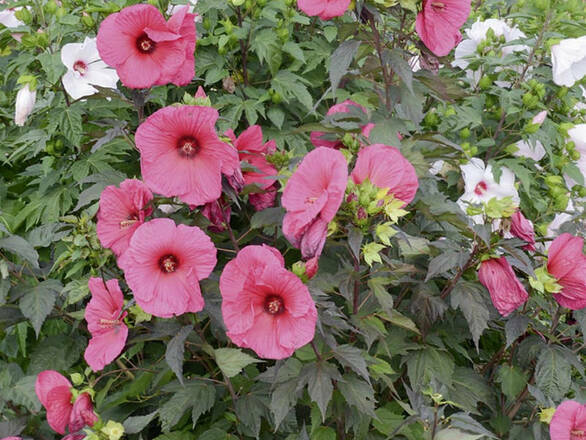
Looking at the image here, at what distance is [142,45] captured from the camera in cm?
129

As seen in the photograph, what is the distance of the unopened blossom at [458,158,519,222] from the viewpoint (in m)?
1.91

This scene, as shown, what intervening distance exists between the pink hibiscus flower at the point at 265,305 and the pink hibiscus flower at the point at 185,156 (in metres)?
0.17

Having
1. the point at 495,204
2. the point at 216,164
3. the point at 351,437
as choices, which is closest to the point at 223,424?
the point at 351,437

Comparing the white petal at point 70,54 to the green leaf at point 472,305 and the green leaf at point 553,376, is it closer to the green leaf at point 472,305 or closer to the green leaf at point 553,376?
the green leaf at point 472,305

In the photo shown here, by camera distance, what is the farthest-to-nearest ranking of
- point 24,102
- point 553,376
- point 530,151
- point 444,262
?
point 530,151 < point 24,102 < point 553,376 < point 444,262

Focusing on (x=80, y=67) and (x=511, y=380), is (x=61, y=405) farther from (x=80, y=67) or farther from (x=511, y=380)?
(x=511, y=380)

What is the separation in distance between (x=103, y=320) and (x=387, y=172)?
2.32 ft

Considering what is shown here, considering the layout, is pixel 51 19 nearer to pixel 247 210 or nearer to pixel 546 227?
pixel 247 210

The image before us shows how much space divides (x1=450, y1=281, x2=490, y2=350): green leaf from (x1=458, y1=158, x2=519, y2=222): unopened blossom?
543mm

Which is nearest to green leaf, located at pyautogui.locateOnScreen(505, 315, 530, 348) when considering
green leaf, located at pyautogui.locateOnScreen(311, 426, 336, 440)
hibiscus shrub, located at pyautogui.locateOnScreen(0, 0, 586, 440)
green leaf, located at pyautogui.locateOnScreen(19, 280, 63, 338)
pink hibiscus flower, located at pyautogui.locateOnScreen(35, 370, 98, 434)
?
hibiscus shrub, located at pyautogui.locateOnScreen(0, 0, 586, 440)

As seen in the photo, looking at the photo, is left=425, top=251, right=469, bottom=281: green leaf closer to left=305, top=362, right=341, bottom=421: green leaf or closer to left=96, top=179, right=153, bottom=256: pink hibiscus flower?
left=305, top=362, right=341, bottom=421: green leaf

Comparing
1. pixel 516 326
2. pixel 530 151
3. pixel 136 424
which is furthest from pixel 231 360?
pixel 530 151

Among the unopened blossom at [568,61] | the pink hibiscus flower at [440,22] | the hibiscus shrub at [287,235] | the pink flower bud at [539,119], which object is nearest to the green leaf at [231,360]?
the hibiscus shrub at [287,235]

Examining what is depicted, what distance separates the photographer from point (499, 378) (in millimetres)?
1546
